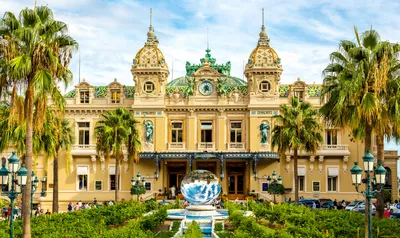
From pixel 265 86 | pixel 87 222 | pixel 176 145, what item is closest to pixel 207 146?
pixel 176 145

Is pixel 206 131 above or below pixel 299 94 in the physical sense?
below

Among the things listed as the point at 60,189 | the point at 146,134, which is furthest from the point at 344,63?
the point at 60,189

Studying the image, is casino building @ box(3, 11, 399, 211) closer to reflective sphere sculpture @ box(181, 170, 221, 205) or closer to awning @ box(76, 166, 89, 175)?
awning @ box(76, 166, 89, 175)

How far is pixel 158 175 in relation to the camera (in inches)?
1988

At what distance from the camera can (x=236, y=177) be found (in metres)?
51.6

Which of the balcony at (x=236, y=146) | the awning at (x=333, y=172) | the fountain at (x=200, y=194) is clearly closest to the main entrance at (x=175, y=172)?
the balcony at (x=236, y=146)

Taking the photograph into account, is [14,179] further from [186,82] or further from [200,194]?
[186,82]

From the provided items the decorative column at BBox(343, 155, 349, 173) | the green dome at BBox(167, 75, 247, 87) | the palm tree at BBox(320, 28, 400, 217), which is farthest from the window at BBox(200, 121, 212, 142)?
the palm tree at BBox(320, 28, 400, 217)

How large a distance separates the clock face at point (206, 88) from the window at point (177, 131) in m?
3.68

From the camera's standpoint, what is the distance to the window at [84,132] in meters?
52.0

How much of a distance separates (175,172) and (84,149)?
8.95m

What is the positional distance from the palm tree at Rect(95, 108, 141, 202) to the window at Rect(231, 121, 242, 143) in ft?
40.5

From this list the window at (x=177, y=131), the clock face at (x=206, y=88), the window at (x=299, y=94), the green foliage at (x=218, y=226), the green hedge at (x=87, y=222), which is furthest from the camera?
the window at (x=177, y=131)

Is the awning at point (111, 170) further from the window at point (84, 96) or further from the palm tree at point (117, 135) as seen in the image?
the palm tree at point (117, 135)
